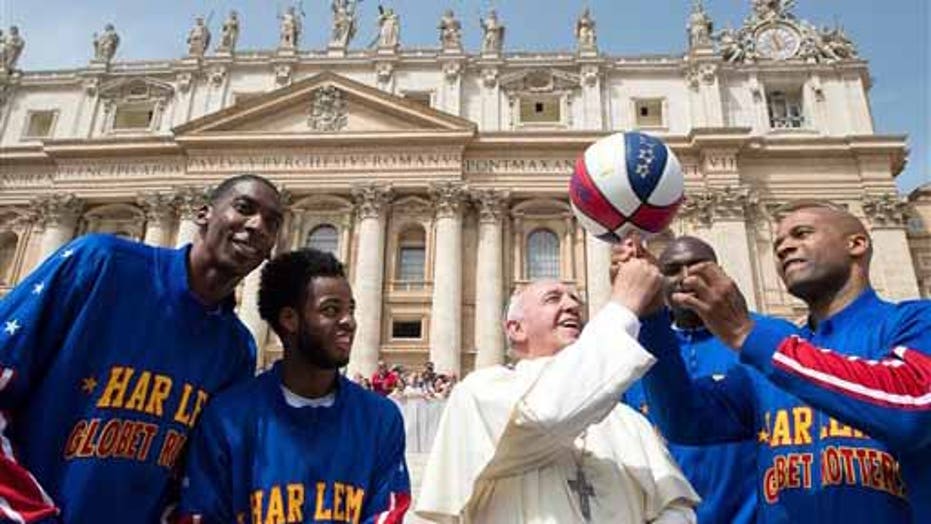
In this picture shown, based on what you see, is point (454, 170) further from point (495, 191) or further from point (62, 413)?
point (62, 413)

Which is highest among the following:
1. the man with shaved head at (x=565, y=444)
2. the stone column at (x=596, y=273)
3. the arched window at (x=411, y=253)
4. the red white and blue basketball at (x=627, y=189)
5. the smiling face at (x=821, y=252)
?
the arched window at (x=411, y=253)

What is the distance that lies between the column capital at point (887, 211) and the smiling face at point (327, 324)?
29.2 meters

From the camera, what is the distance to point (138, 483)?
3.13 m

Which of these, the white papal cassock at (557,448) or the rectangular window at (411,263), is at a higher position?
the rectangular window at (411,263)

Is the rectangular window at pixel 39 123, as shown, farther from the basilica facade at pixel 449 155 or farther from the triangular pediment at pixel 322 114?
the triangular pediment at pixel 322 114

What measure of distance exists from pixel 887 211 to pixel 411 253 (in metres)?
18.9

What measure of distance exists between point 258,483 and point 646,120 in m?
30.3

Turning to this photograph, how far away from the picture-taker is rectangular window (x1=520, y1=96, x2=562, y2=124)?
103 ft

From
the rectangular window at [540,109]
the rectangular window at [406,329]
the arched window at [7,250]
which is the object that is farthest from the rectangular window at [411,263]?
the arched window at [7,250]

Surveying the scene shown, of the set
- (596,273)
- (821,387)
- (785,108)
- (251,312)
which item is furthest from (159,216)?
(821,387)

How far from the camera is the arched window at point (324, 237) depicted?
28.6 m

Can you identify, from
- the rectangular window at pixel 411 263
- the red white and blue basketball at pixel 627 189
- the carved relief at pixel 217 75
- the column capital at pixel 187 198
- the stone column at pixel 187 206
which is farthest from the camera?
the carved relief at pixel 217 75

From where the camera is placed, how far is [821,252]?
315 cm

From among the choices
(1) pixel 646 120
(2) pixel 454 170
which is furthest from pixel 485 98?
(1) pixel 646 120
